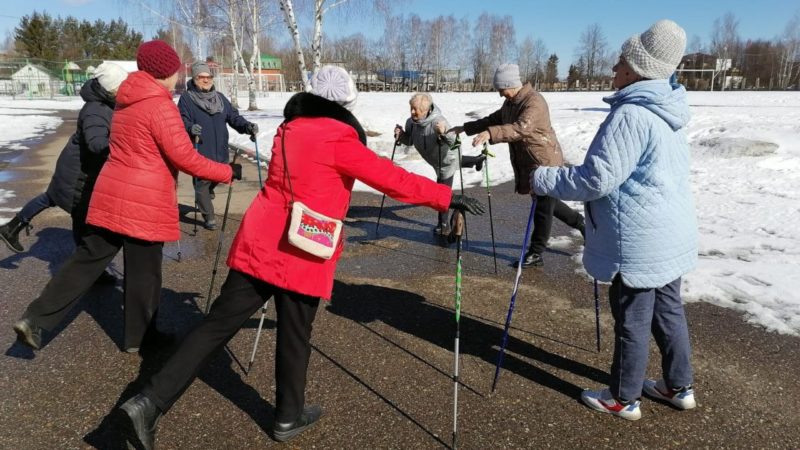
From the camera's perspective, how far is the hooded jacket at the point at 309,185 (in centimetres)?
254

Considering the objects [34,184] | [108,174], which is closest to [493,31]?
[34,184]

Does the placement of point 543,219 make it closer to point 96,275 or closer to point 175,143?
point 175,143

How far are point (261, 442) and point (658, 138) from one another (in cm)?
244

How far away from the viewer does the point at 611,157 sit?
2.65 metres

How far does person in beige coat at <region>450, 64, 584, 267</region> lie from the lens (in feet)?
16.5

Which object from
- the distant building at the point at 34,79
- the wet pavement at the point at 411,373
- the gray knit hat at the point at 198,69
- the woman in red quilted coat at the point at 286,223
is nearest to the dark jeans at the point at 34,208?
the wet pavement at the point at 411,373

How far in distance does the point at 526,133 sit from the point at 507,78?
1.83 feet

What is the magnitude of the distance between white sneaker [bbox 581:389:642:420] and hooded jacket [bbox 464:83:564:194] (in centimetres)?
227

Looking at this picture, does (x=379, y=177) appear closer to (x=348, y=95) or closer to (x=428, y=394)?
(x=348, y=95)

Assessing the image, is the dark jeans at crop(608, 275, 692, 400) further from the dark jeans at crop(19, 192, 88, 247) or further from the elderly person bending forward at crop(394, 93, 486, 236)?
the dark jeans at crop(19, 192, 88, 247)

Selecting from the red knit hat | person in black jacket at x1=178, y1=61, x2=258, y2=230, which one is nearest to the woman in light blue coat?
the red knit hat

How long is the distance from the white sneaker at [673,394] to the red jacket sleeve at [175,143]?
2887mm

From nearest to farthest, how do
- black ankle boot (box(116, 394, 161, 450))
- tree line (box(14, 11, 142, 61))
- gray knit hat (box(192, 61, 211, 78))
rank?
black ankle boot (box(116, 394, 161, 450)), gray knit hat (box(192, 61, 211, 78)), tree line (box(14, 11, 142, 61))

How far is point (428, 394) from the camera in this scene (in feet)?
10.8
